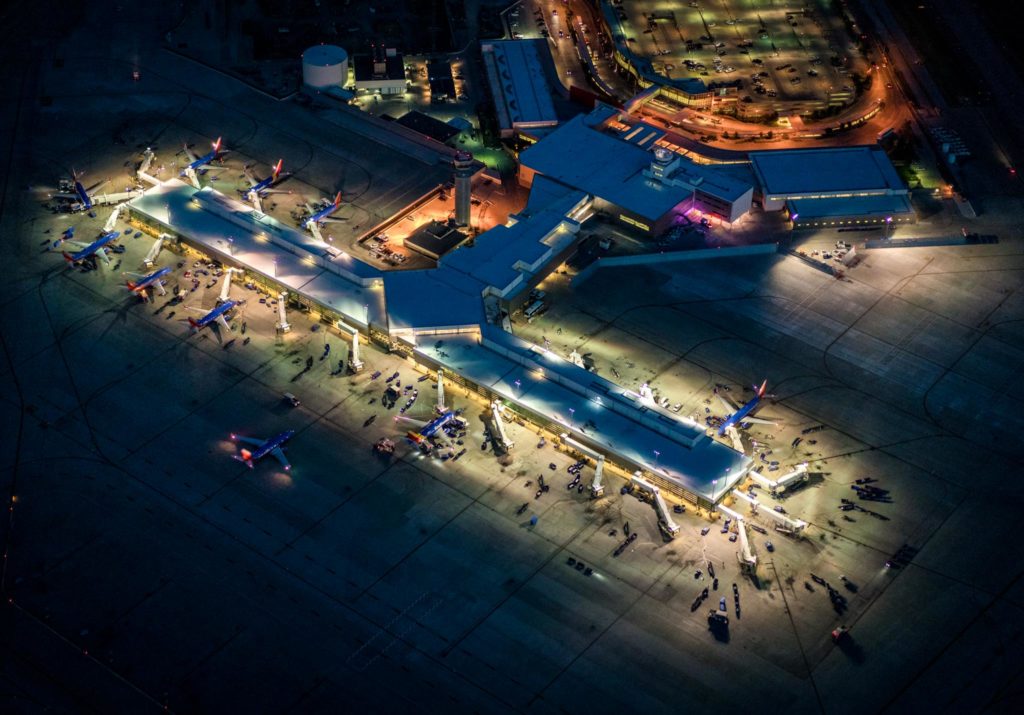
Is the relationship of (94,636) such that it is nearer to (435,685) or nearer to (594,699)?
(435,685)

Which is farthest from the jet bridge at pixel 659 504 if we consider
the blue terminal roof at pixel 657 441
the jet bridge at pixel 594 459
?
the jet bridge at pixel 594 459

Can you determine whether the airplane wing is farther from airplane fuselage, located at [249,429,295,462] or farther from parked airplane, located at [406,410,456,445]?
parked airplane, located at [406,410,456,445]

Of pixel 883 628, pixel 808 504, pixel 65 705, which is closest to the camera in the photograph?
pixel 65 705

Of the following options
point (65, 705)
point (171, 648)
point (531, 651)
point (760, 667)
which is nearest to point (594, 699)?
point (531, 651)

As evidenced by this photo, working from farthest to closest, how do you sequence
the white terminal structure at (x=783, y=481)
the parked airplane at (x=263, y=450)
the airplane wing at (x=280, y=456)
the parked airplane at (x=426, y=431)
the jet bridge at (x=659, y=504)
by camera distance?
the parked airplane at (x=426, y=431) → the airplane wing at (x=280, y=456) → the parked airplane at (x=263, y=450) → the white terminal structure at (x=783, y=481) → the jet bridge at (x=659, y=504)

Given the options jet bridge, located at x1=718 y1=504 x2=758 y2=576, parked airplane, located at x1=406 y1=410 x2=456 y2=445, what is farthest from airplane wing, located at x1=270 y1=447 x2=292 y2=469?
jet bridge, located at x1=718 y1=504 x2=758 y2=576

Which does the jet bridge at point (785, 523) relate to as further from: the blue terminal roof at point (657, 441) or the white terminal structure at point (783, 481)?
the blue terminal roof at point (657, 441)

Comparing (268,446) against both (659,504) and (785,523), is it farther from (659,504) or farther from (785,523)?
(785,523)
